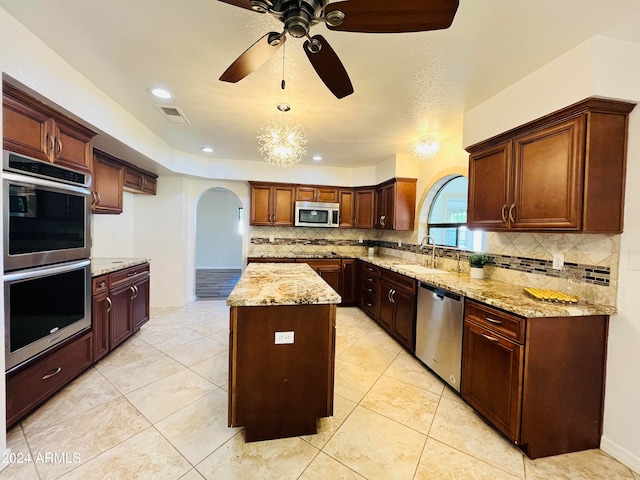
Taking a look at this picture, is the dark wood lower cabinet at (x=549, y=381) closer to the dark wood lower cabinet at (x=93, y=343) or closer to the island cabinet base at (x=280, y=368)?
Answer: the island cabinet base at (x=280, y=368)

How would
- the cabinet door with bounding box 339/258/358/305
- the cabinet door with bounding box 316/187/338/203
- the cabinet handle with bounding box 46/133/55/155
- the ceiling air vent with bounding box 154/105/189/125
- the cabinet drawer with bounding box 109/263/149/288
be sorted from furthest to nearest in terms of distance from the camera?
the cabinet door with bounding box 316/187/338/203 → the cabinet door with bounding box 339/258/358/305 → the cabinet drawer with bounding box 109/263/149/288 → the ceiling air vent with bounding box 154/105/189/125 → the cabinet handle with bounding box 46/133/55/155

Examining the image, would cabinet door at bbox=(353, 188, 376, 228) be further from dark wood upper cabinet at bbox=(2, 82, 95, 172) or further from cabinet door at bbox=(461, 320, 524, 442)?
dark wood upper cabinet at bbox=(2, 82, 95, 172)

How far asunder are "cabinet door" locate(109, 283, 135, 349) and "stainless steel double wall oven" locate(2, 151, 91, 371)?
17.4 inches

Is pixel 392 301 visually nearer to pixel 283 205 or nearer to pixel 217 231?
pixel 283 205

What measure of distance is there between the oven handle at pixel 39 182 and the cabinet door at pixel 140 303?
1382 millimetres

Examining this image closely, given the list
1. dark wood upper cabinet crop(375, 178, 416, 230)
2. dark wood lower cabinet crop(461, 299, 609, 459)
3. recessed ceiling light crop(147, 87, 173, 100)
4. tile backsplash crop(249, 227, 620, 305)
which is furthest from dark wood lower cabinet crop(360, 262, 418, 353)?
recessed ceiling light crop(147, 87, 173, 100)

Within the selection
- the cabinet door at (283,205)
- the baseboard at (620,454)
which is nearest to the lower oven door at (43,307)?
the cabinet door at (283,205)

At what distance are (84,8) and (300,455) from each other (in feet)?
9.08

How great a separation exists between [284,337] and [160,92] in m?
2.27

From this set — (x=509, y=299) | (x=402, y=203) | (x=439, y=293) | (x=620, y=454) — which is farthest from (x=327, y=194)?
(x=620, y=454)

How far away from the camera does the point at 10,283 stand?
5.65 ft

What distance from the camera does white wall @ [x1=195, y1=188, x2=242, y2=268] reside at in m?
8.66

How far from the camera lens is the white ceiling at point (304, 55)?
148cm

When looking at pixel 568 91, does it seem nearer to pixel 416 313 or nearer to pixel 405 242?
pixel 416 313
